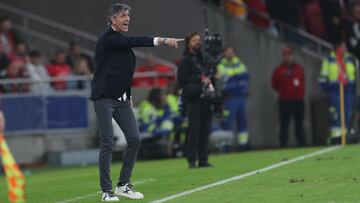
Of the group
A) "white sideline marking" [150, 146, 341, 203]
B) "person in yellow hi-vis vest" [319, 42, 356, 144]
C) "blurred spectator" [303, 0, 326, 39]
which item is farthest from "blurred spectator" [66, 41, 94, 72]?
"white sideline marking" [150, 146, 341, 203]

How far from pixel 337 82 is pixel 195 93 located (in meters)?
7.62

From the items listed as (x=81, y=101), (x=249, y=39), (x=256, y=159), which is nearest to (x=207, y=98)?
(x=256, y=159)

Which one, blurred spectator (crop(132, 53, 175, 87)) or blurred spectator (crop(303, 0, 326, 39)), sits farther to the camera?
blurred spectator (crop(303, 0, 326, 39))

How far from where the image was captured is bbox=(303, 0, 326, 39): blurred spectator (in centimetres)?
2702

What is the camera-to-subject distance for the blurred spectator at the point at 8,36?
24.6 metres

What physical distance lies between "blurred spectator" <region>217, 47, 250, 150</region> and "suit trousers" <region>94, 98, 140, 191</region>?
11491mm

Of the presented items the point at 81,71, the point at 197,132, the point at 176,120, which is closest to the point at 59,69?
the point at 81,71

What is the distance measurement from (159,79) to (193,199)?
13.1m

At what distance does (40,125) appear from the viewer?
23.8 m

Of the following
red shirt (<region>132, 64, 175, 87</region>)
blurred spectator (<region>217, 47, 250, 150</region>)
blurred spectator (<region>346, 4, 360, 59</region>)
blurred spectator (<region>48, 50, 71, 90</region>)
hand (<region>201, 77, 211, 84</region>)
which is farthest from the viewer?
blurred spectator (<region>346, 4, 360, 59</region>)

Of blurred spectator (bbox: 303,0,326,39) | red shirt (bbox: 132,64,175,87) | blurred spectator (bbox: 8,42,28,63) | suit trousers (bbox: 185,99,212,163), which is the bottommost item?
suit trousers (bbox: 185,99,212,163)

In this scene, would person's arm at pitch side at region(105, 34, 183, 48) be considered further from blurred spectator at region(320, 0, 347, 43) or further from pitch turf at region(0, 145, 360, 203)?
blurred spectator at region(320, 0, 347, 43)

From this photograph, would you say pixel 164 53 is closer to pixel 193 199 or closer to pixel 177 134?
pixel 177 134

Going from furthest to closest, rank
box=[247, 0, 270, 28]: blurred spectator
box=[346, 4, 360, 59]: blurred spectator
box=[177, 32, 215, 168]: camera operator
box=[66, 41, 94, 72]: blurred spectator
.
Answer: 1. box=[247, 0, 270, 28]: blurred spectator
2. box=[346, 4, 360, 59]: blurred spectator
3. box=[66, 41, 94, 72]: blurred spectator
4. box=[177, 32, 215, 168]: camera operator
